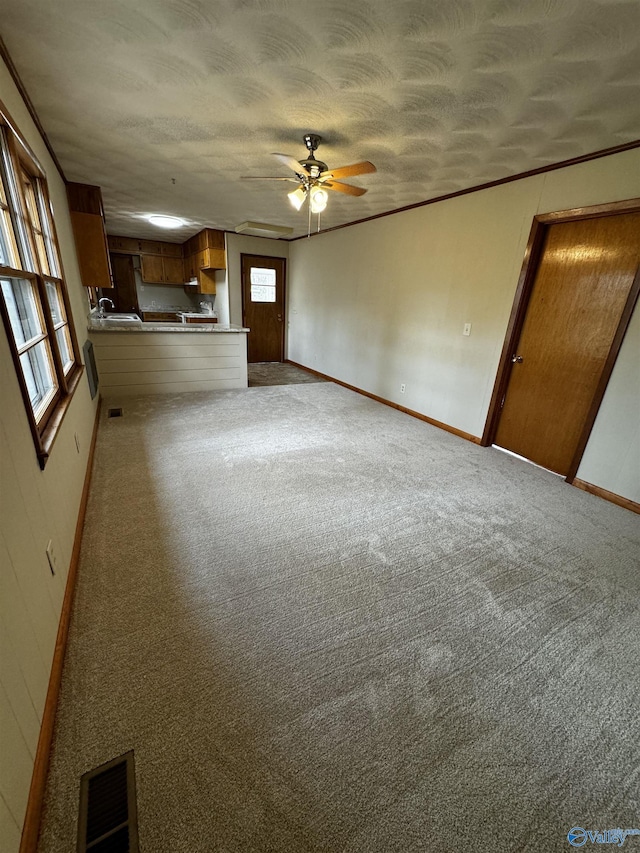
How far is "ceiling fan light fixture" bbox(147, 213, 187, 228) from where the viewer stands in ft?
17.0

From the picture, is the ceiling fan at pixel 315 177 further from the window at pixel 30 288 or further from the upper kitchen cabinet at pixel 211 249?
the upper kitchen cabinet at pixel 211 249

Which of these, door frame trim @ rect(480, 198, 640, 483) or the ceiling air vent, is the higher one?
door frame trim @ rect(480, 198, 640, 483)

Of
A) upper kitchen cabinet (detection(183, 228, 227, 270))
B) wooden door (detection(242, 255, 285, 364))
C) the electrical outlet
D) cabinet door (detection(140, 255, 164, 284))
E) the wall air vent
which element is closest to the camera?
the electrical outlet

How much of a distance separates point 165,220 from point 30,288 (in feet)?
14.1

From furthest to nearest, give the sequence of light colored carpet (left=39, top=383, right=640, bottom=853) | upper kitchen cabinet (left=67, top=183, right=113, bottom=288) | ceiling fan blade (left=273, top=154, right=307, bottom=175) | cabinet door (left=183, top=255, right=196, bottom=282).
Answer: cabinet door (left=183, top=255, right=196, bottom=282) < upper kitchen cabinet (left=67, top=183, right=113, bottom=288) < ceiling fan blade (left=273, top=154, right=307, bottom=175) < light colored carpet (left=39, top=383, right=640, bottom=853)

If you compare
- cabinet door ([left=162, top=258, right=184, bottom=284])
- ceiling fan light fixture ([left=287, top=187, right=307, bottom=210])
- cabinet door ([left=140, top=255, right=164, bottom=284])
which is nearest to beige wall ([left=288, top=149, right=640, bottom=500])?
ceiling fan light fixture ([left=287, top=187, right=307, bottom=210])

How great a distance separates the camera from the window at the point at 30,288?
1.56m

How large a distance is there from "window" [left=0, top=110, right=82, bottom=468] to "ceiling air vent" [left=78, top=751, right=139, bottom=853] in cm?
108

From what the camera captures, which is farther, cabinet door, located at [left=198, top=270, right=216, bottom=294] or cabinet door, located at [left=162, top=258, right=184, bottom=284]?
cabinet door, located at [left=162, top=258, right=184, bottom=284]

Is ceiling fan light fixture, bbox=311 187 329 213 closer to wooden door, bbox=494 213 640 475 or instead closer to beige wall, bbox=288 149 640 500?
beige wall, bbox=288 149 640 500

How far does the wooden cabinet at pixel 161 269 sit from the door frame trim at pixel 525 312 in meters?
7.39

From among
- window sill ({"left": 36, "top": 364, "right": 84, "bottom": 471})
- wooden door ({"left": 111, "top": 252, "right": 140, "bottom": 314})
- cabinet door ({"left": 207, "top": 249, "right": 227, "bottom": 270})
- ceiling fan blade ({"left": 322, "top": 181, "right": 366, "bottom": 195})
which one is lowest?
window sill ({"left": 36, "top": 364, "right": 84, "bottom": 471})

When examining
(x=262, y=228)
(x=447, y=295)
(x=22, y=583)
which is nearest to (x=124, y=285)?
(x=262, y=228)

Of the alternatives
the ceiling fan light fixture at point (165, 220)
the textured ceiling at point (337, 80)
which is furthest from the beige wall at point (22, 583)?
the ceiling fan light fixture at point (165, 220)
